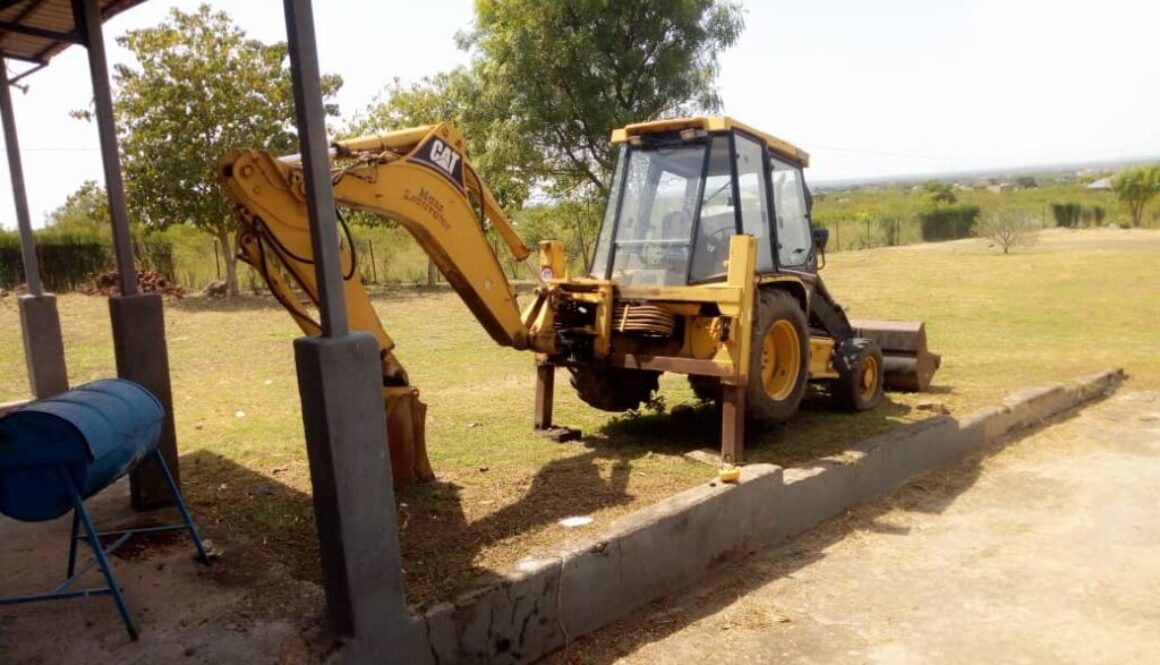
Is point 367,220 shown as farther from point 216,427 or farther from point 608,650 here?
point 608,650

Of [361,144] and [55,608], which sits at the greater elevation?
[361,144]

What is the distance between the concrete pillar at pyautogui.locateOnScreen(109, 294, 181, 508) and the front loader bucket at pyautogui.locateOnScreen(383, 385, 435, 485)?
1268mm

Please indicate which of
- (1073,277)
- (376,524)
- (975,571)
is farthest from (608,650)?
(1073,277)

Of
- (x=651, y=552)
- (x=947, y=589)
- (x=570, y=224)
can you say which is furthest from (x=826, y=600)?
(x=570, y=224)

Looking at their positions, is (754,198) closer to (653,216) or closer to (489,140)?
(653,216)

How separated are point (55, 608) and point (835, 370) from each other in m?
6.24

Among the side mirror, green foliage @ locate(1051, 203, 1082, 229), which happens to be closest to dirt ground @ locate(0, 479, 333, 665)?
the side mirror

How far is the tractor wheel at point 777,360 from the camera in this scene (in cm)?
638

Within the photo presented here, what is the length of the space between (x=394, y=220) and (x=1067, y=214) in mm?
55031

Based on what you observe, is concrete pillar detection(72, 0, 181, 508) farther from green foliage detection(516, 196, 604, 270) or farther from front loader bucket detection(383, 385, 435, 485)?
green foliage detection(516, 196, 604, 270)

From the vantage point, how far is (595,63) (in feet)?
51.8

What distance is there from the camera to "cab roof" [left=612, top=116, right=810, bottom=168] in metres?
6.57

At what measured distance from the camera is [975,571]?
5.07 metres

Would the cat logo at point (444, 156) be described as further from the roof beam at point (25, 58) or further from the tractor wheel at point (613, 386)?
the roof beam at point (25, 58)
